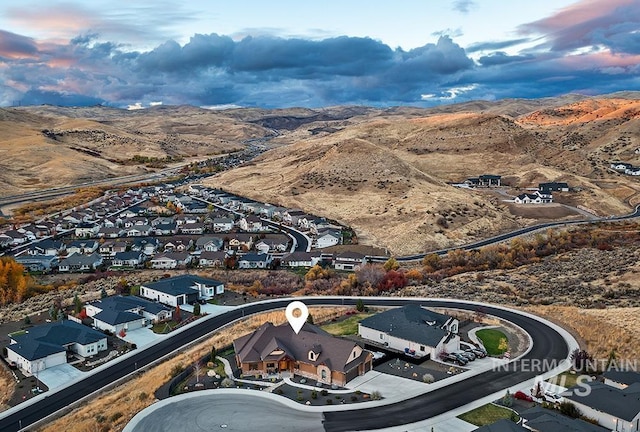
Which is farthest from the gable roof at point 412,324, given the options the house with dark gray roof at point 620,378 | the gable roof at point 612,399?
the gable roof at point 612,399

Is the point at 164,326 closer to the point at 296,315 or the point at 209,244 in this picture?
the point at 296,315

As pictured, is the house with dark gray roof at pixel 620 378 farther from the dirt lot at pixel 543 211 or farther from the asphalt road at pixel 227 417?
the dirt lot at pixel 543 211

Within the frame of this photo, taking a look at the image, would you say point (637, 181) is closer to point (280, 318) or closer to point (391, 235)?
point (391, 235)

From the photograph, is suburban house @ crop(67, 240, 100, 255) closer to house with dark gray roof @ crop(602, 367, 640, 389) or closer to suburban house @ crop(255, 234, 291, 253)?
suburban house @ crop(255, 234, 291, 253)

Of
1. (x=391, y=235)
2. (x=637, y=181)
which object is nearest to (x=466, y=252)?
(x=391, y=235)

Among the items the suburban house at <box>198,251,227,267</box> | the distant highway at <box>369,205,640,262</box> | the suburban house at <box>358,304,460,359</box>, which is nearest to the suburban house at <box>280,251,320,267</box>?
the distant highway at <box>369,205,640,262</box>
